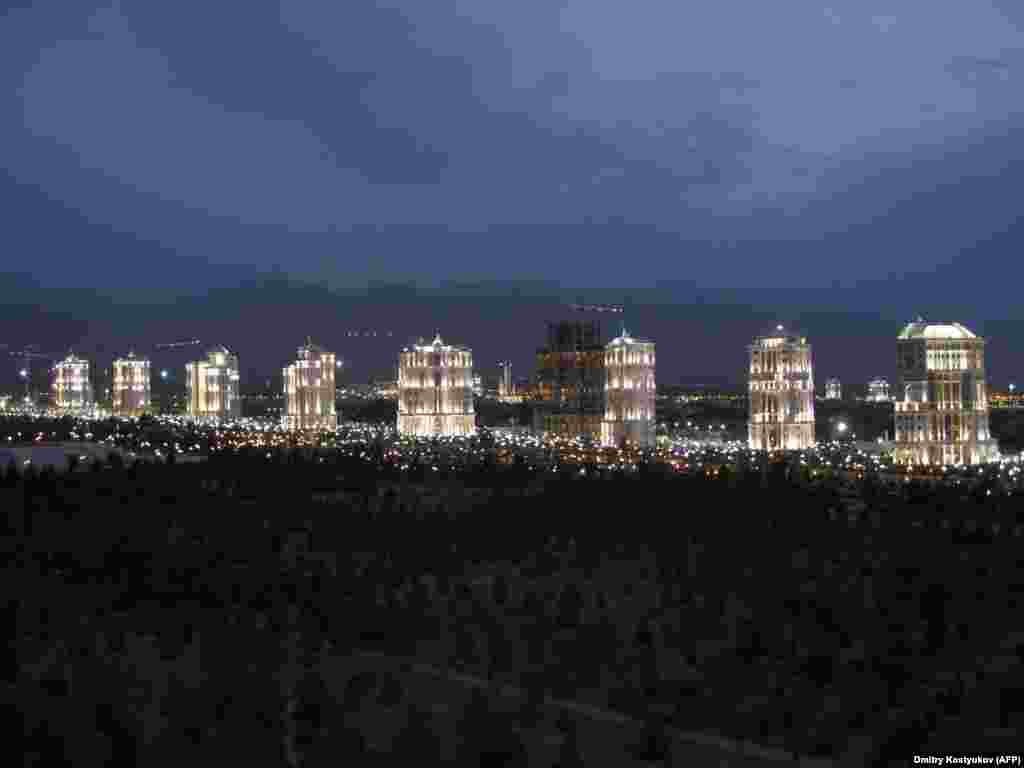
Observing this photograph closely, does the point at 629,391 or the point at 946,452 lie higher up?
the point at 629,391

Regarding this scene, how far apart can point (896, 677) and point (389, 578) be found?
30.9ft

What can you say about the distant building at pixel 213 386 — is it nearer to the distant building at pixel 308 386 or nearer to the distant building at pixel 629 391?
the distant building at pixel 308 386

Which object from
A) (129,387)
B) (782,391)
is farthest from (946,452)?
(129,387)

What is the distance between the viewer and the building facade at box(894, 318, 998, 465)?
5781cm

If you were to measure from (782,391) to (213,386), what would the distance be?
66272mm

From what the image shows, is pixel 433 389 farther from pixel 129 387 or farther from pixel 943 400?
pixel 129 387

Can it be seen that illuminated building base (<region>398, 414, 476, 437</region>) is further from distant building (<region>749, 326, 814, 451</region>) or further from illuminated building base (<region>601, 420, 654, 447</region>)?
distant building (<region>749, 326, 814, 451</region>)

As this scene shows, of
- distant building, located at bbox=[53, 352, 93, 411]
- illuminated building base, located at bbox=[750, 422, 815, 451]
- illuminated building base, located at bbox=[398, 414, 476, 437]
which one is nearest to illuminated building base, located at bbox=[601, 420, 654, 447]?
illuminated building base, located at bbox=[750, 422, 815, 451]

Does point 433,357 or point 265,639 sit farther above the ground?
point 433,357

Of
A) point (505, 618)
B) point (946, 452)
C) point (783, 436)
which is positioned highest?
point (783, 436)

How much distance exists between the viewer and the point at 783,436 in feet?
217

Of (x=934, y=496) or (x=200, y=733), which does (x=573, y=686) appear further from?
(x=934, y=496)

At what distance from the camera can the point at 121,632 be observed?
16.8 meters

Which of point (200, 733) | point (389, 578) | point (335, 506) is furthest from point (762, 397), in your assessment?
point (200, 733)
